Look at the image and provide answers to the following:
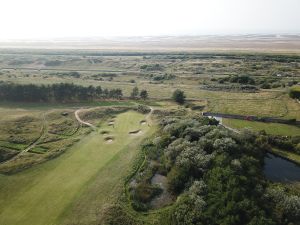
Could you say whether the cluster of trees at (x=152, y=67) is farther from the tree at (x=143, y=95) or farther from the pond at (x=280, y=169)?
the pond at (x=280, y=169)

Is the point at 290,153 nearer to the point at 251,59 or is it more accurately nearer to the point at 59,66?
the point at 251,59

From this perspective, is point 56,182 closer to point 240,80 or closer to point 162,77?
point 240,80

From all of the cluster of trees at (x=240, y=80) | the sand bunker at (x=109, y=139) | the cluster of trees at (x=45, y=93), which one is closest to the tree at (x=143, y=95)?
the cluster of trees at (x=45, y=93)

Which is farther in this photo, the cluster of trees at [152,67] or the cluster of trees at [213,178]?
the cluster of trees at [152,67]

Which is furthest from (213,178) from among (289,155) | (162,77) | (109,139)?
(162,77)

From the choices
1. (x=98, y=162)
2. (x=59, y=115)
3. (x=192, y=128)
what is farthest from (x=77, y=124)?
(x=192, y=128)

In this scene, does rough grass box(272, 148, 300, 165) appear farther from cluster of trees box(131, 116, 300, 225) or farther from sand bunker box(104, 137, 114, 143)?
sand bunker box(104, 137, 114, 143)

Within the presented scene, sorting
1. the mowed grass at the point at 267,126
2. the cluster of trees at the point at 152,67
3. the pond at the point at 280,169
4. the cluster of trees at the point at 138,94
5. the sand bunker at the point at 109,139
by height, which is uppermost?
the cluster of trees at the point at 138,94
